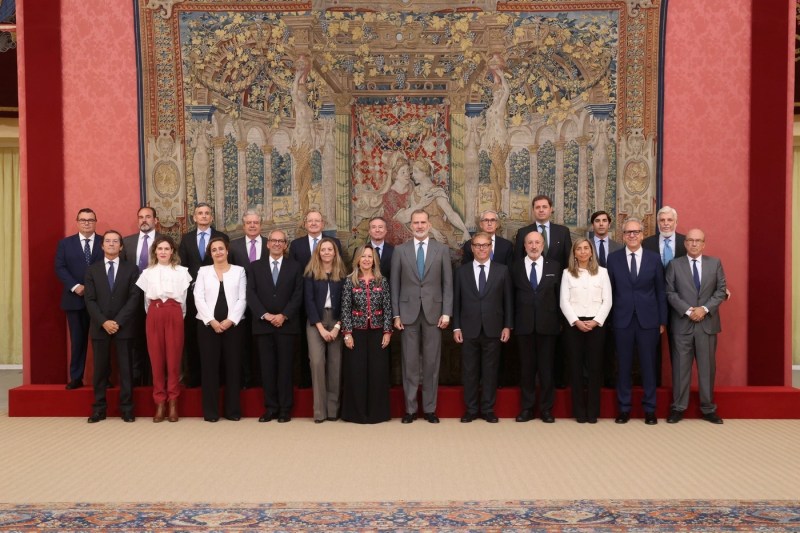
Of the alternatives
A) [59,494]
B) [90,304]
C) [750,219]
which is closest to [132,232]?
[90,304]

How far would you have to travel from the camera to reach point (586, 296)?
6.00 meters

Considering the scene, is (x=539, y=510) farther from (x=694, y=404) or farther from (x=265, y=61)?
(x=265, y=61)

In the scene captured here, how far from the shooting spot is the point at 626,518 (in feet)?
12.0

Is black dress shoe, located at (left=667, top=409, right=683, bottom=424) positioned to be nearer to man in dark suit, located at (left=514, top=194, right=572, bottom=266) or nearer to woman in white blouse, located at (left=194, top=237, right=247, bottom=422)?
man in dark suit, located at (left=514, top=194, right=572, bottom=266)

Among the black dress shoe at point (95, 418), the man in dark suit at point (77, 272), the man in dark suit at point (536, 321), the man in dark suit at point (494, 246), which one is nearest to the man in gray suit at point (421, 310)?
the man in dark suit at point (494, 246)

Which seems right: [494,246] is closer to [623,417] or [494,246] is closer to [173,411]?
[623,417]

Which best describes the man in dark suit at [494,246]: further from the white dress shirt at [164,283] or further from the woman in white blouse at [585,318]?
the white dress shirt at [164,283]

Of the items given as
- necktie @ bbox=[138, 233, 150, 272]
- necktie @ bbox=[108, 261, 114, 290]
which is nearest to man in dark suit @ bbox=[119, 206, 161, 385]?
necktie @ bbox=[138, 233, 150, 272]

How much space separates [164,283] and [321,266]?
3.98 ft

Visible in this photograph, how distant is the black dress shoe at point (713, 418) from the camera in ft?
19.8

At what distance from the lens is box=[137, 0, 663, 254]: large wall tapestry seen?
22.1 ft

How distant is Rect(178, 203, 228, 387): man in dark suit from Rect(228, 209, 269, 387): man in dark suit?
168 millimetres

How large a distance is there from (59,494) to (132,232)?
3.21 m

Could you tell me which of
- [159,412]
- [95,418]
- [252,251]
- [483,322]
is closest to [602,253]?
[483,322]
